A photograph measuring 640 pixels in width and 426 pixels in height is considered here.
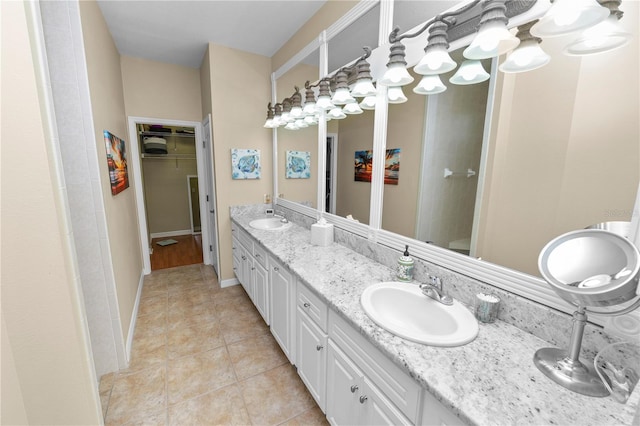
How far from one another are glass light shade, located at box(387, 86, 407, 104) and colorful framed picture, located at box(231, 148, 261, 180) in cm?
202

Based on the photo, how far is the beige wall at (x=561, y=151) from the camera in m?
0.80

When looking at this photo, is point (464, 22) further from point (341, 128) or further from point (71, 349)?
point (71, 349)

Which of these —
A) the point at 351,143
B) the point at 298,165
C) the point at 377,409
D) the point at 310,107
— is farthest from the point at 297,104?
the point at 377,409

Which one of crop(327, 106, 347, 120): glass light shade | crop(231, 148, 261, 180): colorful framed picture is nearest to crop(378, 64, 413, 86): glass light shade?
crop(327, 106, 347, 120): glass light shade

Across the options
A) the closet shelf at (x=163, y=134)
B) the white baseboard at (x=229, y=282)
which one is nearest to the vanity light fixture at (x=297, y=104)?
the white baseboard at (x=229, y=282)

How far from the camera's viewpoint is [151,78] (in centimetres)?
333

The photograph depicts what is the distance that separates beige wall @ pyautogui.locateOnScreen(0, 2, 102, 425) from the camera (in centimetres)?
82

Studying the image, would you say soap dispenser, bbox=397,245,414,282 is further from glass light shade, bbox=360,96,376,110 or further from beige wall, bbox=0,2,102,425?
beige wall, bbox=0,2,102,425

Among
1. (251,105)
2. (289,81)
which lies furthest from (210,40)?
(289,81)

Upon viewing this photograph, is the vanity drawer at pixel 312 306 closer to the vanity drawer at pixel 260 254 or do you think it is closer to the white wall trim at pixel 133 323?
the vanity drawer at pixel 260 254

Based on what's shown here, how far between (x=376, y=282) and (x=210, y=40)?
9.88 feet

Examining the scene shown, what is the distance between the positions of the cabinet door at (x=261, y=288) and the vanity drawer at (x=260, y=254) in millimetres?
39

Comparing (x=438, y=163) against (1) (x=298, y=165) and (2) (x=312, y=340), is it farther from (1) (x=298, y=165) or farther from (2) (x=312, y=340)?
(1) (x=298, y=165)

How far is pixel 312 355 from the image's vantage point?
4.96 ft
